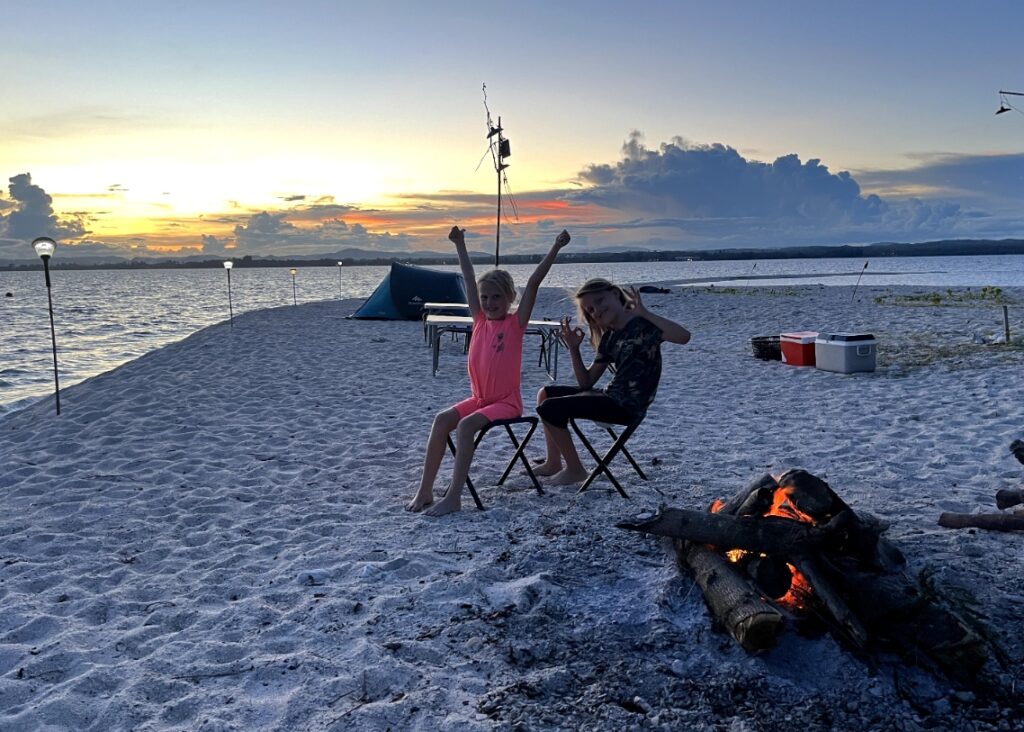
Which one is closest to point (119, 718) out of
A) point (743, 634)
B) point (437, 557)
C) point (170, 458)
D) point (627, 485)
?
point (437, 557)

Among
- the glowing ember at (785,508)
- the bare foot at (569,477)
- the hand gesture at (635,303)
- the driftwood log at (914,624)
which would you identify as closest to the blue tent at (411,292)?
the bare foot at (569,477)

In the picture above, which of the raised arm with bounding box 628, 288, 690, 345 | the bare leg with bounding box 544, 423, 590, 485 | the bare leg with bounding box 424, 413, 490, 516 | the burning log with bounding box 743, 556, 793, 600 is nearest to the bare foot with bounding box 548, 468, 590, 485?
the bare leg with bounding box 544, 423, 590, 485

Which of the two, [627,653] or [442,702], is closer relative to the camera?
[442,702]

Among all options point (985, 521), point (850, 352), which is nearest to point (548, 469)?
point (985, 521)

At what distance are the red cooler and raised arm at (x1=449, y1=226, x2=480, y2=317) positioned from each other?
6781 mm

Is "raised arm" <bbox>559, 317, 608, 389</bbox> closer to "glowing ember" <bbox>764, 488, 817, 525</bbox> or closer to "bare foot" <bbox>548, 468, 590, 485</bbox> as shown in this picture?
"bare foot" <bbox>548, 468, 590, 485</bbox>

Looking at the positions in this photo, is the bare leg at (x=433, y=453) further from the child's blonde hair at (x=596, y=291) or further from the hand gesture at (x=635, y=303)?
the hand gesture at (x=635, y=303)

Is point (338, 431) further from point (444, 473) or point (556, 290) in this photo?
point (556, 290)

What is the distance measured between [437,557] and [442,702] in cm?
131

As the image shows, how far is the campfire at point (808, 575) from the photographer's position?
113 inches

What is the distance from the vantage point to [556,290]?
1339 inches

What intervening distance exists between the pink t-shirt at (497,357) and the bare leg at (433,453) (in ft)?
0.91

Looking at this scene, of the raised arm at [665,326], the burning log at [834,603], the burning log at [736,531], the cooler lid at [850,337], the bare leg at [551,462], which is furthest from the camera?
the cooler lid at [850,337]

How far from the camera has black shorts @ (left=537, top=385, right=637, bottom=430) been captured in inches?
178
